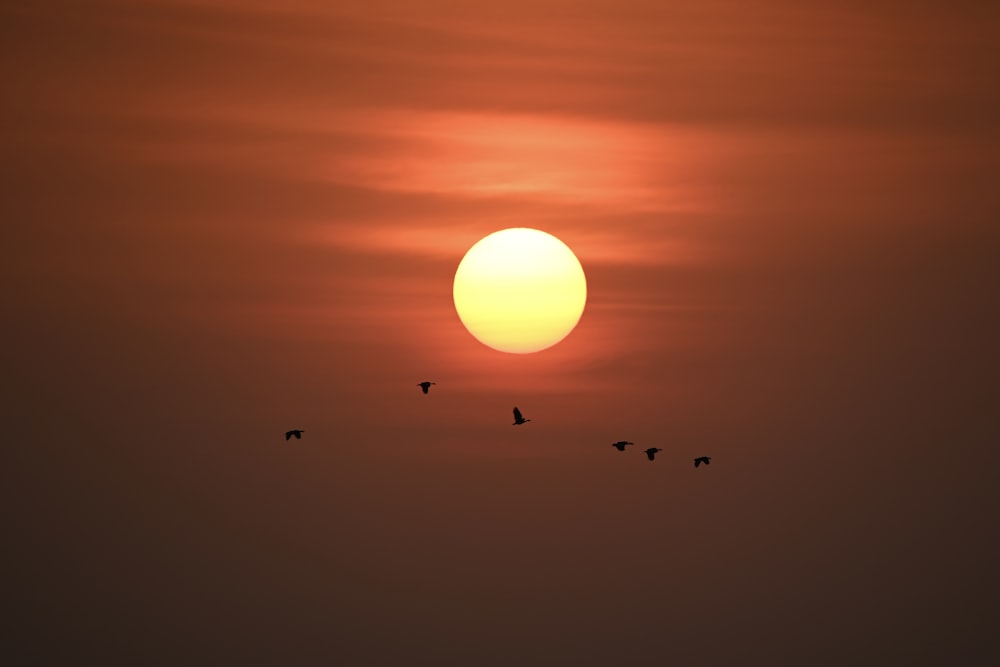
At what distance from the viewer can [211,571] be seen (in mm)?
112250

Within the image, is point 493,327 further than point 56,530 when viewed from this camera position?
No

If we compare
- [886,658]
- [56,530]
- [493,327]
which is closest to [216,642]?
[56,530]

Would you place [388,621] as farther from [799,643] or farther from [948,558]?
[948,558]

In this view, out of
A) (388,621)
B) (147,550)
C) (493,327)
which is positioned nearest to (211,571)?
(147,550)

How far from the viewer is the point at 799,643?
11200 cm

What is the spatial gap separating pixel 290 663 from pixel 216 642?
4579mm

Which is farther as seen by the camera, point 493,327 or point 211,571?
point 211,571

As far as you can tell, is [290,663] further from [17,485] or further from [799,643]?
[799,643]

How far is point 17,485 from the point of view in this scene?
362 feet

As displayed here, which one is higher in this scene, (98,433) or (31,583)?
(98,433)

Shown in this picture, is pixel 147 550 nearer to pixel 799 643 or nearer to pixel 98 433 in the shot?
pixel 98 433

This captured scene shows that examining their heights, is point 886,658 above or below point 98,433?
below

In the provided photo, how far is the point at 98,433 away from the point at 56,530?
19.7 ft

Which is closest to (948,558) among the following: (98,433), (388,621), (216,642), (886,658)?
(886,658)
